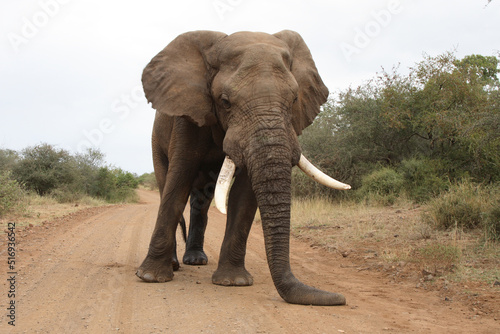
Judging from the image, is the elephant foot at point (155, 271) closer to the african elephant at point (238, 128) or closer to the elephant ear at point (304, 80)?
the african elephant at point (238, 128)

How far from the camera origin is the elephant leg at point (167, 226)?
18.8ft

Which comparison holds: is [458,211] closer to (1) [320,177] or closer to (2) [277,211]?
(1) [320,177]

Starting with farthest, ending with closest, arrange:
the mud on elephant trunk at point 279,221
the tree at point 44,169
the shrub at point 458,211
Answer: the tree at point 44,169 → the shrub at point 458,211 → the mud on elephant trunk at point 279,221

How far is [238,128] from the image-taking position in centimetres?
479

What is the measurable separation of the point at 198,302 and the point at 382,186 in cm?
1018

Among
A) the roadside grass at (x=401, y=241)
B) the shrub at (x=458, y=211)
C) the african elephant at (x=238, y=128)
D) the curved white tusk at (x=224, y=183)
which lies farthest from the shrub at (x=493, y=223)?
the curved white tusk at (x=224, y=183)

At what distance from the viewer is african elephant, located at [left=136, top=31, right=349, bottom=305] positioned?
4488 millimetres

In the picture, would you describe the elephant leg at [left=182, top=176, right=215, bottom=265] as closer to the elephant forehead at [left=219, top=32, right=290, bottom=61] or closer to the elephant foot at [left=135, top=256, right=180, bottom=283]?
the elephant foot at [left=135, top=256, right=180, bottom=283]

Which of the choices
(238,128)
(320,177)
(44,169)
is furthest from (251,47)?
(44,169)

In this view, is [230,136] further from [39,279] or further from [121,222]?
[121,222]

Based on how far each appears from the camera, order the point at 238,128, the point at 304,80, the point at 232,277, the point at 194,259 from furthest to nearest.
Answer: the point at 194,259
the point at 304,80
the point at 232,277
the point at 238,128

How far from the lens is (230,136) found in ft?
15.9

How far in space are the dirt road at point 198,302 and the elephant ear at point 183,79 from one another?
1.94 metres

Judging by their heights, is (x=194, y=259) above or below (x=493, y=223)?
below
